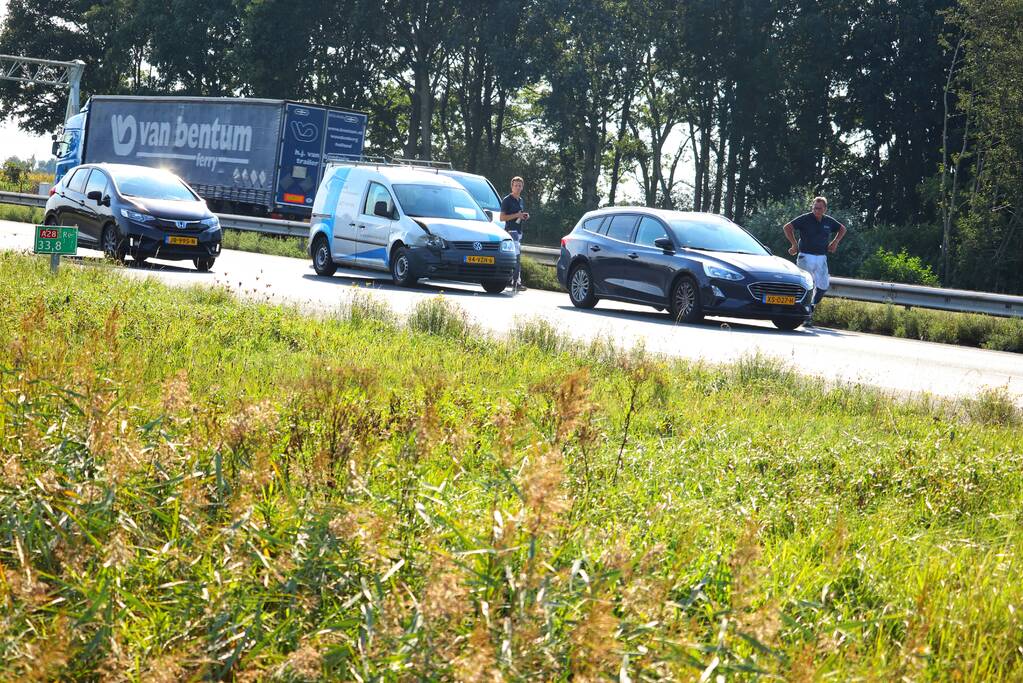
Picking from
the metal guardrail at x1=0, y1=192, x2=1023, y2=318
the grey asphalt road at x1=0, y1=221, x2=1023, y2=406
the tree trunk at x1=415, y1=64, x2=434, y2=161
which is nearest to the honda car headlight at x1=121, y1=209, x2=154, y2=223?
the grey asphalt road at x1=0, y1=221, x2=1023, y2=406

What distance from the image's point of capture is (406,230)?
21094 mm

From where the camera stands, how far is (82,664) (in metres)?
3.38

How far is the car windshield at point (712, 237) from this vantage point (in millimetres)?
18484

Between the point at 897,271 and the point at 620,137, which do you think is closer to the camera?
the point at 897,271

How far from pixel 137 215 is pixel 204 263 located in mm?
1336

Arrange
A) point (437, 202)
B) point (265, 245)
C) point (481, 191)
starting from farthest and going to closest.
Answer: point (265, 245), point (481, 191), point (437, 202)

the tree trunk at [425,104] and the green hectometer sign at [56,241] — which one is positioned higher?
the tree trunk at [425,104]

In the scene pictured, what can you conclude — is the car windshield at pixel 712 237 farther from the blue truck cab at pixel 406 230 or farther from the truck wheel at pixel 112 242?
the truck wheel at pixel 112 242

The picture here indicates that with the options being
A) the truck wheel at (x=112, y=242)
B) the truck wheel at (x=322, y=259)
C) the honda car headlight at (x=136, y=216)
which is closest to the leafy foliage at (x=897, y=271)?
the truck wheel at (x=322, y=259)

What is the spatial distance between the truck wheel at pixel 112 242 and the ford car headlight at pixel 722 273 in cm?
932

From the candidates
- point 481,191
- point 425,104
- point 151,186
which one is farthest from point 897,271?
point 425,104

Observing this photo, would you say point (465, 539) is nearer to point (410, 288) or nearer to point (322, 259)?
point (410, 288)

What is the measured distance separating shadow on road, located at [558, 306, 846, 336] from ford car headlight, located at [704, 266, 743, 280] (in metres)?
0.62

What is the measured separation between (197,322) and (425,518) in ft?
23.6
